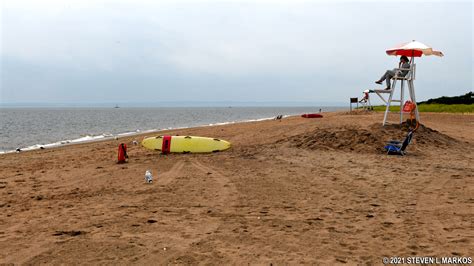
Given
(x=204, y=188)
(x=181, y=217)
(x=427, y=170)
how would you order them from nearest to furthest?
(x=181, y=217) → (x=204, y=188) → (x=427, y=170)

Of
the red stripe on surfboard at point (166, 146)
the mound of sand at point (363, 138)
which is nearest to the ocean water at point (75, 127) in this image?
the red stripe on surfboard at point (166, 146)

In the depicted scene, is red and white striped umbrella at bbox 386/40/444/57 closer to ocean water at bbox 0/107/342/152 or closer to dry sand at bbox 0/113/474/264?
dry sand at bbox 0/113/474/264

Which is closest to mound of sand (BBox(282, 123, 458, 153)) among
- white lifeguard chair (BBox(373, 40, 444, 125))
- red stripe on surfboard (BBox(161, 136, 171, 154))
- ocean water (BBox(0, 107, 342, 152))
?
white lifeguard chair (BBox(373, 40, 444, 125))

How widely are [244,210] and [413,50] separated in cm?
1076

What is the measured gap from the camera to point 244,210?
20.6 ft

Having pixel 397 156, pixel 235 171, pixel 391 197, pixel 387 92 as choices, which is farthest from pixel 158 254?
pixel 387 92

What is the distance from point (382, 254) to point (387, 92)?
11.3 meters

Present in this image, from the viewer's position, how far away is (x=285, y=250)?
4.59 meters

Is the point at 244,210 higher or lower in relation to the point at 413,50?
lower

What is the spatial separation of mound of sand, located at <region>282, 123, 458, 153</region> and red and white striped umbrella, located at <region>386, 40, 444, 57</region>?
2610mm

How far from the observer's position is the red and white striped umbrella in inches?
543

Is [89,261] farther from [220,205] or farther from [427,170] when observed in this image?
[427,170]

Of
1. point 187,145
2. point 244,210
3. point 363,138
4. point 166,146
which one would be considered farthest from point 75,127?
point 244,210

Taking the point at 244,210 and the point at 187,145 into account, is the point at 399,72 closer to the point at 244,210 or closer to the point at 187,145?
the point at 187,145
